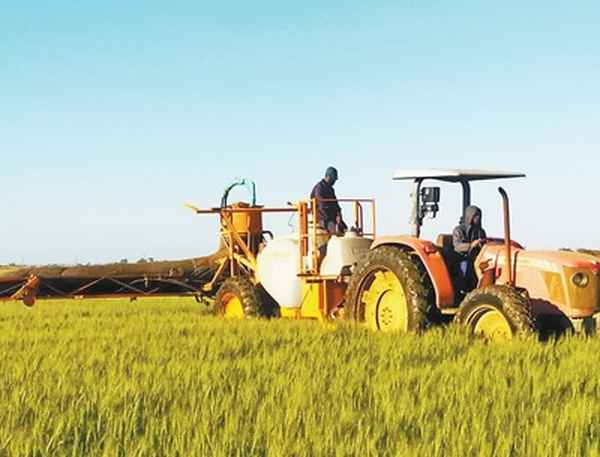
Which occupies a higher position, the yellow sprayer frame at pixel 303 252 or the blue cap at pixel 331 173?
the blue cap at pixel 331 173

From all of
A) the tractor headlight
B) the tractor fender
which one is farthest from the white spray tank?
the tractor headlight

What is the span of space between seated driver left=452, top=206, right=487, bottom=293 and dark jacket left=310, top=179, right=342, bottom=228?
9.55ft

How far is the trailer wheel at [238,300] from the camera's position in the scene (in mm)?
13094

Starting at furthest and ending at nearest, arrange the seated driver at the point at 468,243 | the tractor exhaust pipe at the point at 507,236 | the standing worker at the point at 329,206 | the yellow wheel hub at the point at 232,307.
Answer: the yellow wheel hub at the point at 232,307 → the standing worker at the point at 329,206 → the seated driver at the point at 468,243 → the tractor exhaust pipe at the point at 507,236

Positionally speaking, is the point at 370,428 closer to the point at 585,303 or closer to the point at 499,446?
the point at 499,446

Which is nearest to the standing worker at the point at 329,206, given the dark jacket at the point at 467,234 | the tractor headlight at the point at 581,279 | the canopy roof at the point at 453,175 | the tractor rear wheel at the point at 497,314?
the canopy roof at the point at 453,175

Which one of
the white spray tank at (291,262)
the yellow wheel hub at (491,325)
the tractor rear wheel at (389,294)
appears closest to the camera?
the yellow wheel hub at (491,325)

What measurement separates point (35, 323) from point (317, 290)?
4.75m

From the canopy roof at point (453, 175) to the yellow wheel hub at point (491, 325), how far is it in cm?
181

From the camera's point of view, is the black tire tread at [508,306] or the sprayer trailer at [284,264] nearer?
the black tire tread at [508,306]

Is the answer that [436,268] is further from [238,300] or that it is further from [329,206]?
[238,300]

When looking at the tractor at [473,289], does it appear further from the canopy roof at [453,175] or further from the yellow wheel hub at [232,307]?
the yellow wheel hub at [232,307]

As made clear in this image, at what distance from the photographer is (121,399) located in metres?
Answer: 6.34

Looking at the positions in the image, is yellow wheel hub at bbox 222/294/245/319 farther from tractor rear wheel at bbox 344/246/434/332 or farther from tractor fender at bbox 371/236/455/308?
tractor fender at bbox 371/236/455/308
